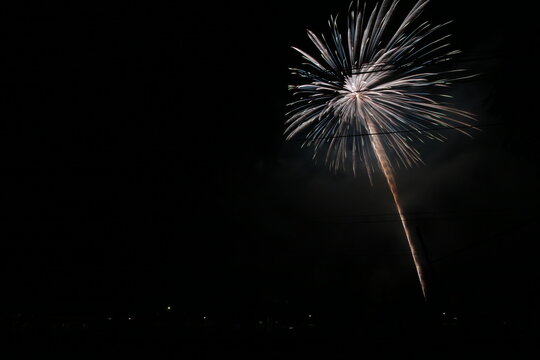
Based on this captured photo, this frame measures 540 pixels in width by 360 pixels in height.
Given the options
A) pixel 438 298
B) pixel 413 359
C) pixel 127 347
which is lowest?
pixel 413 359

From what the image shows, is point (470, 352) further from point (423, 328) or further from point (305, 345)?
point (305, 345)

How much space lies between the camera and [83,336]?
1312 centimetres

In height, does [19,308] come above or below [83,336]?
above

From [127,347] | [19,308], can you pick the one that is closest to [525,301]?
[127,347]

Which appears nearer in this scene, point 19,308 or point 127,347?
point 127,347

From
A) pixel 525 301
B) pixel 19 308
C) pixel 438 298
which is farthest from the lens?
pixel 525 301

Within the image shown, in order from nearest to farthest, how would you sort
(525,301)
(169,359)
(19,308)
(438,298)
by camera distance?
(169,359)
(438,298)
(19,308)
(525,301)

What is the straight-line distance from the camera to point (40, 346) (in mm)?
12695

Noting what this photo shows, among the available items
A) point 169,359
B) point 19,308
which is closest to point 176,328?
point 169,359

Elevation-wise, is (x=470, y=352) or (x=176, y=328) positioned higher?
(x=176, y=328)

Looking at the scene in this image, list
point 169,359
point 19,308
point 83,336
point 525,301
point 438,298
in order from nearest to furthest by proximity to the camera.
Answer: point 169,359 < point 438,298 < point 83,336 < point 19,308 < point 525,301

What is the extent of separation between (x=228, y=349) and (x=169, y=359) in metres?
2.23

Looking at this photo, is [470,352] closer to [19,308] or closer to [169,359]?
[169,359]

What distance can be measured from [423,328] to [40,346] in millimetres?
15663
